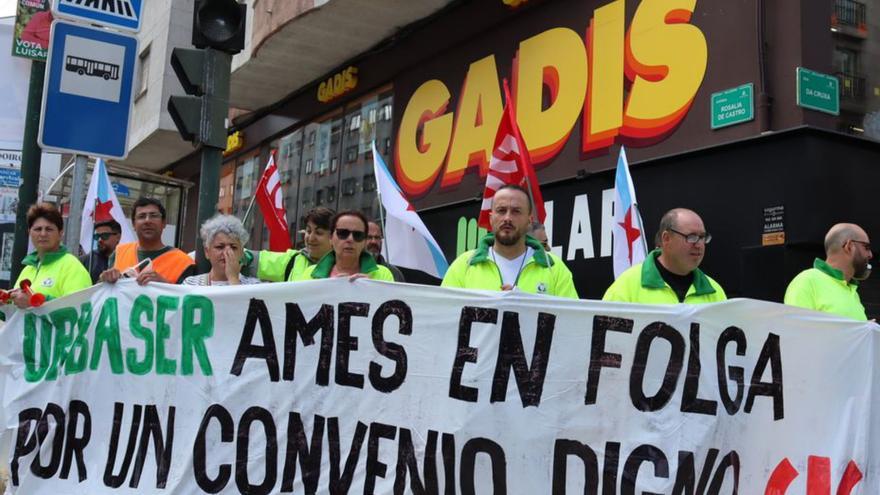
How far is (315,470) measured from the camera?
3.94 metres

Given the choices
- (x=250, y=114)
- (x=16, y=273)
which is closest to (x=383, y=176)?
(x=16, y=273)

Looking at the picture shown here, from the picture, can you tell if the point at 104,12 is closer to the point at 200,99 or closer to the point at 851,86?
the point at 200,99

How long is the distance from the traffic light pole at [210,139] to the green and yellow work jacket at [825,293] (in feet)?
11.2

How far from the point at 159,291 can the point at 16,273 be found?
349cm

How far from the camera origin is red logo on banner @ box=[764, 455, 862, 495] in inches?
155

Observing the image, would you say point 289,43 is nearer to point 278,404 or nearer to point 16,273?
point 16,273

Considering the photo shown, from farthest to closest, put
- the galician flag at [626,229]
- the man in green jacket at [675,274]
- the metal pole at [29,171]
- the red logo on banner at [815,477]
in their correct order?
1. the metal pole at [29,171]
2. the galician flag at [626,229]
3. the man in green jacket at [675,274]
4. the red logo on banner at [815,477]

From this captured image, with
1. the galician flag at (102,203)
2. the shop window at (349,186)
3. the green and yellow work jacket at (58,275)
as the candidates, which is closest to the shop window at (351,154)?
the shop window at (349,186)

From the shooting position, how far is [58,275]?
5477 millimetres

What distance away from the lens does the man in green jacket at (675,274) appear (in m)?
4.23

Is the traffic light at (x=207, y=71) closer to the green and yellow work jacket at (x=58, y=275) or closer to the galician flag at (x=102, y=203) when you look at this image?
the green and yellow work jacket at (x=58, y=275)

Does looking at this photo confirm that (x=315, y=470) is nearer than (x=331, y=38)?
Yes

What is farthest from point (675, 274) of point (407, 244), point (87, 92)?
point (87, 92)

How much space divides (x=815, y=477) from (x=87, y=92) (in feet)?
14.1
